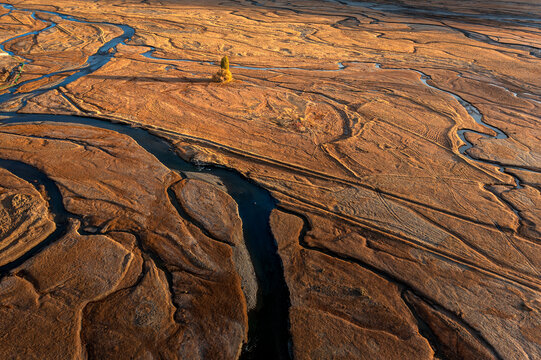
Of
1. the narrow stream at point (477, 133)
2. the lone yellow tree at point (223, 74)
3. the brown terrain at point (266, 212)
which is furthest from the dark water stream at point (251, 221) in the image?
the narrow stream at point (477, 133)

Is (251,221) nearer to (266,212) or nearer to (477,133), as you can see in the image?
(266,212)

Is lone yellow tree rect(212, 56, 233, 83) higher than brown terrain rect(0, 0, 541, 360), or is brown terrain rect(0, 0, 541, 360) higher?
lone yellow tree rect(212, 56, 233, 83)

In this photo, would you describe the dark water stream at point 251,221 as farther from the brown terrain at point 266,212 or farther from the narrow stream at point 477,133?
the narrow stream at point 477,133

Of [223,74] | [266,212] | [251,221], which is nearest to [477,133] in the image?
[266,212]

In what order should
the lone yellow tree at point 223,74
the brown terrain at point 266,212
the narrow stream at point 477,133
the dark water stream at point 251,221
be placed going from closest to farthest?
the brown terrain at point 266,212
the dark water stream at point 251,221
the narrow stream at point 477,133
the lone yellow tree at point 223,74

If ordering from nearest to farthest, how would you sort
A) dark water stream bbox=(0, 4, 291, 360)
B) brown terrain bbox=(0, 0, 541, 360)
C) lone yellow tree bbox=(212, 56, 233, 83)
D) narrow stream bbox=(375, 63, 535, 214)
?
brown terrain bbox=(0, 0, 541, 360) < dark water stream bbox=(0, 4, 291, 360) < narrow stream bbox=(375, 63, 535, 214) < lone yellow tree bbox=(212, 56, 233, 83)

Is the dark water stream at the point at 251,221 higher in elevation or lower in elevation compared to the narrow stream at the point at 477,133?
lower

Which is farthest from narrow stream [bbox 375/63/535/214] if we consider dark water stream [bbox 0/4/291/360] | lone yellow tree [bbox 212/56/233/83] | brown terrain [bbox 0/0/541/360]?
lone yellow tree [bbox 212/56/233/83]

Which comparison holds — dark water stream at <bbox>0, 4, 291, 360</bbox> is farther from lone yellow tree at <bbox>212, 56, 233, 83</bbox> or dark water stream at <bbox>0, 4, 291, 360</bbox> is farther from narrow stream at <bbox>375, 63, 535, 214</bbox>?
narrow stream at <bbox>375, 63, 535, 214</bbox>
